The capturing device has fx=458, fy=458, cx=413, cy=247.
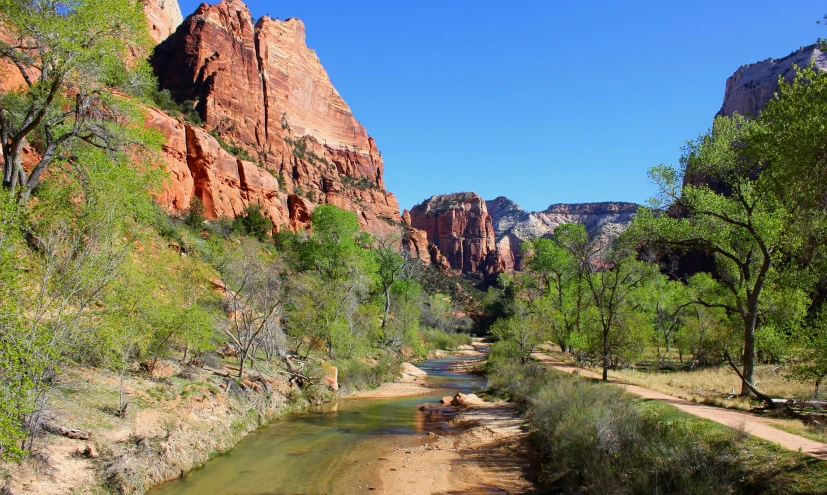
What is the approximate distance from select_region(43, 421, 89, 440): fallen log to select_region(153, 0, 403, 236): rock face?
3726cm

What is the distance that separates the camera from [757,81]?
8731cm

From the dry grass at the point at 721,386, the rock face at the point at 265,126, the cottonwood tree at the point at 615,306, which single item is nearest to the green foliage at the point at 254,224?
the rock face at the point at 265,126

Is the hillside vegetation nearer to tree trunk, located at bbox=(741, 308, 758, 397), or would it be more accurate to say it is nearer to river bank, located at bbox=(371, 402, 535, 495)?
river bank, located at bbox=(371, 402, 535, 495)

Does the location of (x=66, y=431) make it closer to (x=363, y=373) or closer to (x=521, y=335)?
(x=363, y=373)

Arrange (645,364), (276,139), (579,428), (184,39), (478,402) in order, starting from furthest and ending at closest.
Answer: (276,139), (184,39), (645,364), (478,402), (579,428)

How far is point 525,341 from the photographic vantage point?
25.8m

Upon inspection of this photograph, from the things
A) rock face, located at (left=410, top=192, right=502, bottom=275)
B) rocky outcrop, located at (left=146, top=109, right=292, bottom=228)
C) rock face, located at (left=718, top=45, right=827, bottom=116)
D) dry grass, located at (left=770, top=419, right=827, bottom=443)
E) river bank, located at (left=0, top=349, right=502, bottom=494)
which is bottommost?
river bank, located at (left=0, top=349, right=502, bottom=494)

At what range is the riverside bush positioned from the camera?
7.16 metres

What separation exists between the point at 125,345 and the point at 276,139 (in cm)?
7068

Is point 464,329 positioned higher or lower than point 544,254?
lower

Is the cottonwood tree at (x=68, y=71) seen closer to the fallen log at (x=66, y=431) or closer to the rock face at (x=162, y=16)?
the fallen log at (x=66, y=431)

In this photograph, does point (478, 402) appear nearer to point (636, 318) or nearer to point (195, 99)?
point (636, 318)

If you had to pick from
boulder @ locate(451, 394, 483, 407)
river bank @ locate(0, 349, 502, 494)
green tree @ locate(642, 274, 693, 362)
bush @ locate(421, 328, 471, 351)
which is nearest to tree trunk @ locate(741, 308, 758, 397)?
boulder @ locate(451, 394, 483, 407)

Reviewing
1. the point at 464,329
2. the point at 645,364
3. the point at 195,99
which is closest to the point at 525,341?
the point at 645,364
